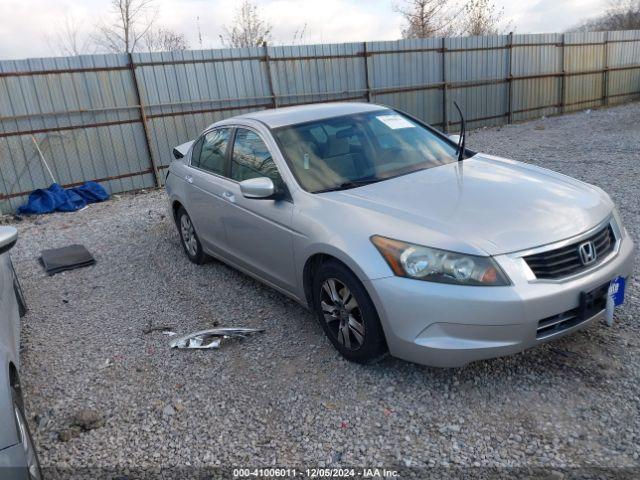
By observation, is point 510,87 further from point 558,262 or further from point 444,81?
point 558,262

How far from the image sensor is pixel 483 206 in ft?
10.3

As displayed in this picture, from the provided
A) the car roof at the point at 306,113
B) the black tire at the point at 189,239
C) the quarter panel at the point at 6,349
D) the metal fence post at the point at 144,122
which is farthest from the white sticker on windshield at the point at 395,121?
the metal fence post at the point at 144,122

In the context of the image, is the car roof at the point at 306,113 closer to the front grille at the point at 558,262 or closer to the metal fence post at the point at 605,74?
the front grille at the point at 558,262

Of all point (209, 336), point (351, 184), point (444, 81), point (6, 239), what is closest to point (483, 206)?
point (351, 184)

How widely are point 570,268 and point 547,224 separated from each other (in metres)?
0.27

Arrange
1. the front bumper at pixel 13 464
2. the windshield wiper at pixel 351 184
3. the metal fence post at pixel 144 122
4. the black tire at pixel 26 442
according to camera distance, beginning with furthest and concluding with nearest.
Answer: the metal fence post at pixel 144 122 → the windshield wiper at pixel 351 184 → the black tire at pixel 26 442 → the front bumper at pixel 13 464

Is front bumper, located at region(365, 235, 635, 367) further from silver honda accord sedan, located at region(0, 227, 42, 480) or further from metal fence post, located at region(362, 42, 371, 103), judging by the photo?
metal fence post, located at region(362, 42, 371, 103)

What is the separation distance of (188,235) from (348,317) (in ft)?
9.47

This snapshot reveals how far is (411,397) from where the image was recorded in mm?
3045

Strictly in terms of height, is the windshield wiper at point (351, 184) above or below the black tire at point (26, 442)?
above

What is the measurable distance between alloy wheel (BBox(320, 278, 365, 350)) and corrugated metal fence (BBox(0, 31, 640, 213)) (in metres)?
8.12

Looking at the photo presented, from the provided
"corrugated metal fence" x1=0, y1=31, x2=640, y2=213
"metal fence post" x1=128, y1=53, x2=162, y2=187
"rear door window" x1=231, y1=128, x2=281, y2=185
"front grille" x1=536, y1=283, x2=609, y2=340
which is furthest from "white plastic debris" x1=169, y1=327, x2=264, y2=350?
"metal fence post" x1=128, y1=53, x2=162, y2=187

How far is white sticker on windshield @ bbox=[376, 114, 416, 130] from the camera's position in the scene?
172 inches

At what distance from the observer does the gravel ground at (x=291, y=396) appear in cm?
265
